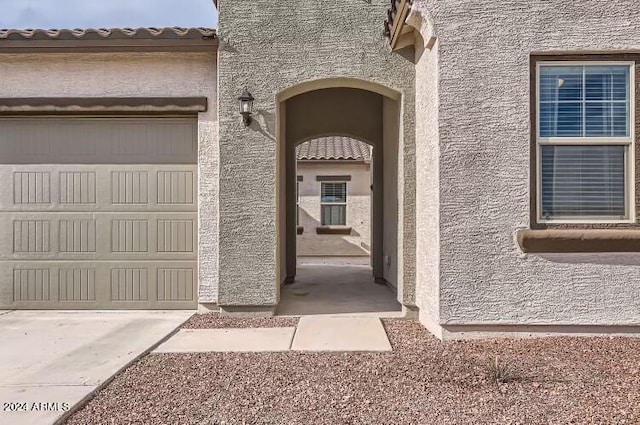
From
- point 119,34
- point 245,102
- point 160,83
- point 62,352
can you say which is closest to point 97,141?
point 160,83

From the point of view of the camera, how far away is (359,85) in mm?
7137

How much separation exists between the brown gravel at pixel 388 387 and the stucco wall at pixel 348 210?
12.0 metres

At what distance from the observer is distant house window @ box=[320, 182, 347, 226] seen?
1792cm

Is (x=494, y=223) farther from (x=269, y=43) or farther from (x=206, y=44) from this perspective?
(x=206, y=44)

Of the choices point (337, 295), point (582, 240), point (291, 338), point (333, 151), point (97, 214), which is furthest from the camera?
point (333, 151)

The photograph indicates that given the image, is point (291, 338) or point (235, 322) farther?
point (235, 322)

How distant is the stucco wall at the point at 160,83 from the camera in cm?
730

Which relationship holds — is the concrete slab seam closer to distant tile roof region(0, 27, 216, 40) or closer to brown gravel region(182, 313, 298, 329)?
brown gravel region(182, 313, 298, 329)

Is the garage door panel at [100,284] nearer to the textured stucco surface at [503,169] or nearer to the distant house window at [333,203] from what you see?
the textured stucco surface at [503,169]

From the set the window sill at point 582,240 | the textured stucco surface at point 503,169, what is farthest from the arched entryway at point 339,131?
the window sill at point 582,240

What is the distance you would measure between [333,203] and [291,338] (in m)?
12.1

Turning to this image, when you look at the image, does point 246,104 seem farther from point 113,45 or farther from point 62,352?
point 62,352

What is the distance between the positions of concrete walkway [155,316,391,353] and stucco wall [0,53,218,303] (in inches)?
52.4

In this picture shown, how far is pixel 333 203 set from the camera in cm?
1792
